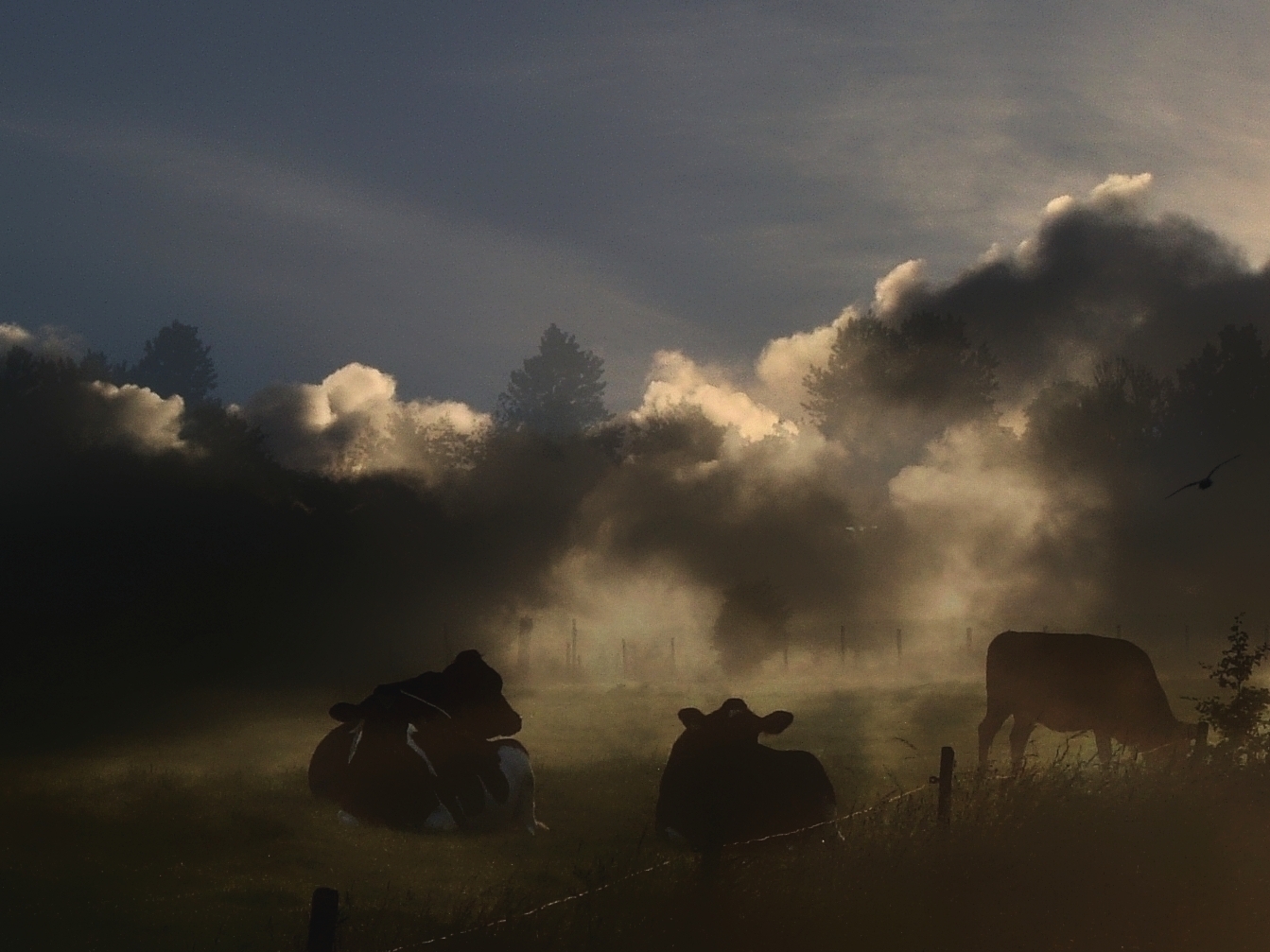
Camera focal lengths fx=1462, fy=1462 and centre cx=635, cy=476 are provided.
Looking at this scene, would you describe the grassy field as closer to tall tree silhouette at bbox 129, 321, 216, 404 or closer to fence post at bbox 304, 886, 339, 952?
fence post at bbox 304, 886, 339, 952

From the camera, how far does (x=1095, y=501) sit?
237 feet

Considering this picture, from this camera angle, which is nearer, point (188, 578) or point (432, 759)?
point (432, 759)

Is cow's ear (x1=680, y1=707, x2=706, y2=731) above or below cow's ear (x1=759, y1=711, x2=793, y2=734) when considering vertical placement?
above

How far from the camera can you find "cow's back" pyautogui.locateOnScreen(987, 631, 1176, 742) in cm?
2577

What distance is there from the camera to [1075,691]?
2692 centimetres

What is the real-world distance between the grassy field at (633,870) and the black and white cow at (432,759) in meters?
0.44

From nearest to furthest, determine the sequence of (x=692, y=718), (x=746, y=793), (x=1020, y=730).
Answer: (x=746, y=793), (x=692, y=718), (x=1020, y=730)

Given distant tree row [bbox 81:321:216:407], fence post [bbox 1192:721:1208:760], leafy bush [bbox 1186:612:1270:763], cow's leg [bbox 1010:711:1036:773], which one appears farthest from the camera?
distant tree row [bbox 81:321:216:407]

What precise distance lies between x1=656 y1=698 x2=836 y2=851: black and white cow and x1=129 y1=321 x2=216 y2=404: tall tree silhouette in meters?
115

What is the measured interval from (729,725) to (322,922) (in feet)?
29.8

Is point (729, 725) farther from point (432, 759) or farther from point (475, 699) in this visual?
point (432, 759)

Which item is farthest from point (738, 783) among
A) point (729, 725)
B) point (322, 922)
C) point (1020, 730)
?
point (1020, 730)

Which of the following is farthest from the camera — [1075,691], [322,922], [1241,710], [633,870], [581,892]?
[1075,691]

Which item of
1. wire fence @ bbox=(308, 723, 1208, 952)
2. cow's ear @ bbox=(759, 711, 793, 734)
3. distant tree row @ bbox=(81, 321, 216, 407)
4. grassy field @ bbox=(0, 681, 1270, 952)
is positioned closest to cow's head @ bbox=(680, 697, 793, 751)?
cow's ear @ bbox=(759, 711, 793, 734)
